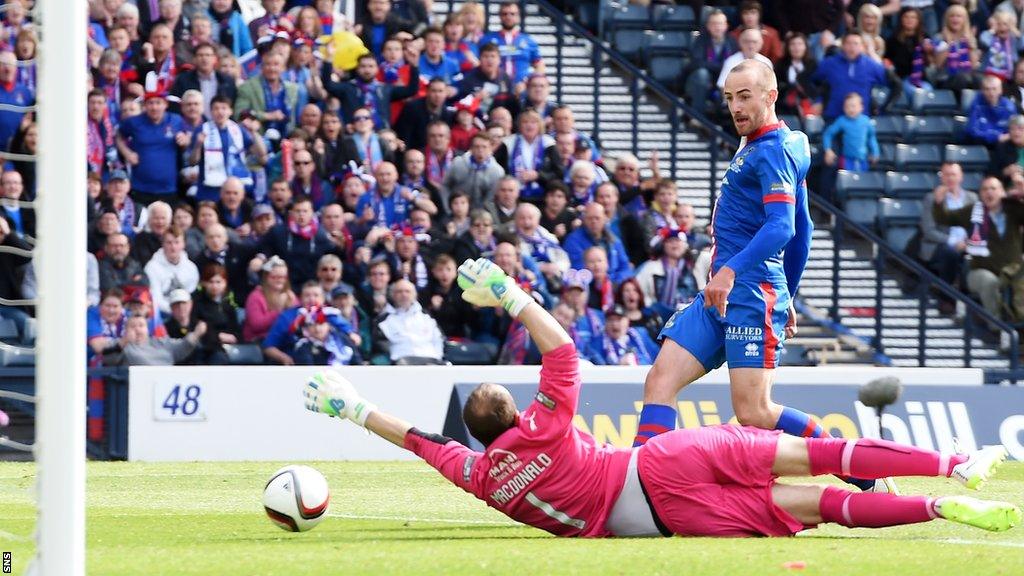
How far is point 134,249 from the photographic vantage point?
1619 cm

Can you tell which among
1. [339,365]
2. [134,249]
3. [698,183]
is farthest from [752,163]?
[698,183]

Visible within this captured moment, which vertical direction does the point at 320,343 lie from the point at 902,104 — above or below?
below

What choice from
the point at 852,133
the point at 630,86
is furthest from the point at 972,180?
the point at 630,86

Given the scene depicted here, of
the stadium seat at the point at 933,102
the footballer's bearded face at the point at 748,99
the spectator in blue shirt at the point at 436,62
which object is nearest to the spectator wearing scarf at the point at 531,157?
the spectator in blue shirt at the point at 436,62

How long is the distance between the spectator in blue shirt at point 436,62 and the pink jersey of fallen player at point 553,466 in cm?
1098

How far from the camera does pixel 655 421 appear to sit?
343 inches

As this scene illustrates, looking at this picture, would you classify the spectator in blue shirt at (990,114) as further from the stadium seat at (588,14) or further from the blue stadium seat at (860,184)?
the stadium seat at (588,14)

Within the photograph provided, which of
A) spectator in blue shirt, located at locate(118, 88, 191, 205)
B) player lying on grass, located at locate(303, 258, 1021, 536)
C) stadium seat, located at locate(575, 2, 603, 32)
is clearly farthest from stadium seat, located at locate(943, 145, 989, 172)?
player lying on grass, located at locate(303, 258, 1021, 536)

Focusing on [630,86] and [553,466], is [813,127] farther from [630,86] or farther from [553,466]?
[553,466]

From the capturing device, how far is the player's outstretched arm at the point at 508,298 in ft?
25.7

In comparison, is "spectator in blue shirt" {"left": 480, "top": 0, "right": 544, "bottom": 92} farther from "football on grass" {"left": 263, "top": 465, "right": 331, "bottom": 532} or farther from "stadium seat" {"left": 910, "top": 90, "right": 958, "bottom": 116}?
"football on grass" {"left": 263, "top": 465, "right": 331, "bottom": 532}

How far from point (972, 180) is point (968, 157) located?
30 cm

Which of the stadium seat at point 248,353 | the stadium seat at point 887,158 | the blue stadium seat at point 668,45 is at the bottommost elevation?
the stadium seat at point 248,353

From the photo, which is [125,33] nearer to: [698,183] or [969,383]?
[698,183]
